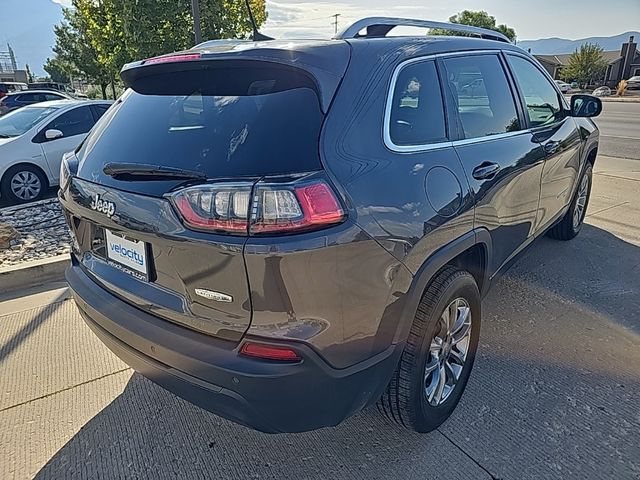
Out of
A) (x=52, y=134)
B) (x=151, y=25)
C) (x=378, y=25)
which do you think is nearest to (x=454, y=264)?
(x=378, y=25)

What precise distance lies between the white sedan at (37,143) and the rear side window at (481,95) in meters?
5.89

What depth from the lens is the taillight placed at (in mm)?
1578

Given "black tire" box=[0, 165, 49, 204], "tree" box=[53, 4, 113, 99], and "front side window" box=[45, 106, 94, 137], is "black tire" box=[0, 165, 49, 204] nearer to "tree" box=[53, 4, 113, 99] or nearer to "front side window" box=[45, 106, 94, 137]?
"front side window" box=[45, 106, 94, 137]

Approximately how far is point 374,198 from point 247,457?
4.55 feet

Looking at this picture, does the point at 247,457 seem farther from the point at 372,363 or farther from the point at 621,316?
the point at 621,316

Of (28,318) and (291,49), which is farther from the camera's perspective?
(28,318)

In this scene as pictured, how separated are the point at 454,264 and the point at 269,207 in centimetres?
125

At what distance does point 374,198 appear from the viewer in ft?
5.73

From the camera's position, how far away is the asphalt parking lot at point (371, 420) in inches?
86.4

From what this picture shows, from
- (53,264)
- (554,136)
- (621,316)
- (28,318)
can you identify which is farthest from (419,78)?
(53,264)

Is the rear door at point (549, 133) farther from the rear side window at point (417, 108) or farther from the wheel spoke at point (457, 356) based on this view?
the wheel spoke at point (457, 356)

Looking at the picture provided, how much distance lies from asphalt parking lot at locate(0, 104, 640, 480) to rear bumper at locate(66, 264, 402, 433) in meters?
0.54

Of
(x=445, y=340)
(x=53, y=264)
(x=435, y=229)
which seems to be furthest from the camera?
(x=53, y=264)

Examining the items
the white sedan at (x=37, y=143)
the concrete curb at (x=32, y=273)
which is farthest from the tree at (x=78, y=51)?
the concrete curb at (x=32, y=273)
